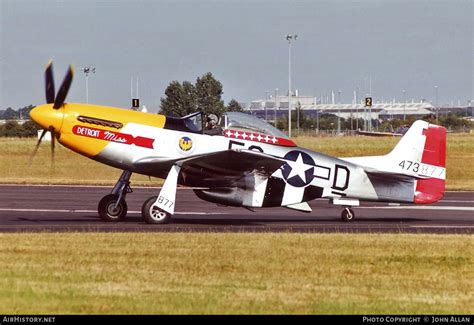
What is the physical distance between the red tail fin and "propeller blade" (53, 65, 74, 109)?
857 cm

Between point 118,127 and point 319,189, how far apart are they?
481 centimetres

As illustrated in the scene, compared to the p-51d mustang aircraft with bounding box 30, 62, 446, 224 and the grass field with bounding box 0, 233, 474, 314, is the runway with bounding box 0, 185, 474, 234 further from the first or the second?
the grass field with bounding box 0, 233, 474, 314

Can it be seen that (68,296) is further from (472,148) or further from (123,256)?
(472,148)

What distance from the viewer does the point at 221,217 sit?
25141mm

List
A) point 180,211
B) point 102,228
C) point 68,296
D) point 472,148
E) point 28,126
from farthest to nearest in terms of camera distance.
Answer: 1. point 28,126
2. point 472,148
3. point 180,211
4. point 102,228
5. point 68,296

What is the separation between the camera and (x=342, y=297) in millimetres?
12297

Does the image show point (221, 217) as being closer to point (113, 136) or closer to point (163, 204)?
point (163, 204)

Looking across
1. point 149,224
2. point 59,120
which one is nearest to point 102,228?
point 149,224

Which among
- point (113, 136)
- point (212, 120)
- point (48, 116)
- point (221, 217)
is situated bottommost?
point (221, 217)

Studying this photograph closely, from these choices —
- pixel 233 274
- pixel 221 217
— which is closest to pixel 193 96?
pixel 221 217

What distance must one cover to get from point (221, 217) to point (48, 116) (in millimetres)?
5309

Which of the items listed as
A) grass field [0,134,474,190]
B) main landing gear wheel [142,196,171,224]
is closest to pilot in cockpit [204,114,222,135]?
main landing gear wheel [142,196,171,224]

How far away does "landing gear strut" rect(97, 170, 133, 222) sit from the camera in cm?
2305

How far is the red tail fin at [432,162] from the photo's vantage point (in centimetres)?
2445
